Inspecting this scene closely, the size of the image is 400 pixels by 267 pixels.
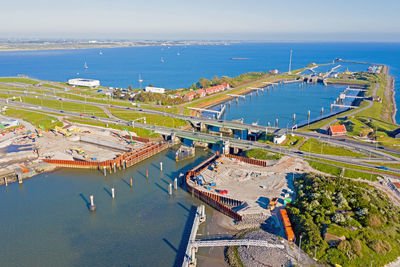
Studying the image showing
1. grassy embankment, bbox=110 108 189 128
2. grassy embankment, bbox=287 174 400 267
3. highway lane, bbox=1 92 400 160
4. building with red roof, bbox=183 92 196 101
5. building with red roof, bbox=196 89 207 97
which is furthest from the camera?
building with red roof, bbox=196 89 207 97

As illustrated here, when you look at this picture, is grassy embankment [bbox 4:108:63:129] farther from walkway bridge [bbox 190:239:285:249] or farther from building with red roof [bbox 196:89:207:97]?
walkway bridge [bbox 190:239:285:249]

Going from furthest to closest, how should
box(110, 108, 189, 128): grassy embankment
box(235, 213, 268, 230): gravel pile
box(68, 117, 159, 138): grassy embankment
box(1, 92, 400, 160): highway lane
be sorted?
box(110, 108, 189, 128): grassy embankment, box(68, 117, 159, 138): grassy embankment, box(1, 92, 400, 160): highway lane, box(235, 213, 268, 230): gravel pile

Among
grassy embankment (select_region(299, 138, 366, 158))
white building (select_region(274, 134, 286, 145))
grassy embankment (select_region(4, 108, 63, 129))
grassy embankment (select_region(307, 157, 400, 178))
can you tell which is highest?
white building (select_region(274, 134, 286, 145))

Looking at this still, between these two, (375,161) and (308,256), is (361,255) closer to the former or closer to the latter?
(308,256)

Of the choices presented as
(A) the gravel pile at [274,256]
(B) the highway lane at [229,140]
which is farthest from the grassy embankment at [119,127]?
(A) the gravel pile at [274,256]

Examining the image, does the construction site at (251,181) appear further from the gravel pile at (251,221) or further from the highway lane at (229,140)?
the highway lane at (229,140)

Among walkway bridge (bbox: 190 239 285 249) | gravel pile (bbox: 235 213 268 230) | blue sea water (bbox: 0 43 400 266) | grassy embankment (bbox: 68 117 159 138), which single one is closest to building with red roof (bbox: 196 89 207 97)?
grassy embankment (bbox: 68 117 159 138)

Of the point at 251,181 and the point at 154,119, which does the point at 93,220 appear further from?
the point at 154,119
